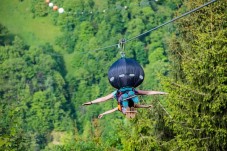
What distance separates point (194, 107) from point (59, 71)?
118 m

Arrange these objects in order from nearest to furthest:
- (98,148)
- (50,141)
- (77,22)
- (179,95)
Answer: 1. (179,95)
2. (98,148)
3. (50,141)
4. (77,22)

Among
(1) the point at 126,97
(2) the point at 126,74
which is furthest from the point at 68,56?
(1) the point at 126,97

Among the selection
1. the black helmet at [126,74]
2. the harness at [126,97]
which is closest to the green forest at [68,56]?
the black helmet at [126,74]

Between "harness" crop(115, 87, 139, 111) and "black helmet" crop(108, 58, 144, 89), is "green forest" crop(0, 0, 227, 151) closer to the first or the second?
"black helmet" crop(108, 58, 144, 89)

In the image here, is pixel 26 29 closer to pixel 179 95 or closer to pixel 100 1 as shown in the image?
pixel 100 1

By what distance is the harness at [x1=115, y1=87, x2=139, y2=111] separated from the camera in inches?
519

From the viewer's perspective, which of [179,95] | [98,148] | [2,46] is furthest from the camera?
[2,46]

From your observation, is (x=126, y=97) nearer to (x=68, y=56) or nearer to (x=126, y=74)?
(x=126, y=74)

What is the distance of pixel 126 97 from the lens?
520 inches

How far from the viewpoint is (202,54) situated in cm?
1797

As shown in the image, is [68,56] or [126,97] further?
[68,56]

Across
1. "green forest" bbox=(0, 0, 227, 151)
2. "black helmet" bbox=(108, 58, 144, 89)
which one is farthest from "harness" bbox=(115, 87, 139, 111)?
"green forest" bbox=(0, 0, 227, 151)

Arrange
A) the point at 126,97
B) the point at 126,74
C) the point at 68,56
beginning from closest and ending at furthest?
the point at 126,97
the point at 126,74
the point at 68,56

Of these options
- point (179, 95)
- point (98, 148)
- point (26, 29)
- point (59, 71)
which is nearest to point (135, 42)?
point (59, 71)
